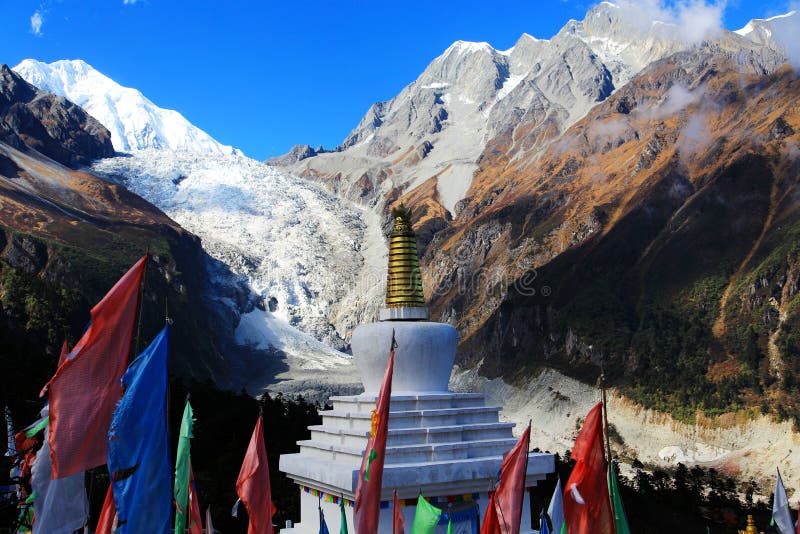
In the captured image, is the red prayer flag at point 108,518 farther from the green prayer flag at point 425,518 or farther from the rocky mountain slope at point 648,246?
the rocky mountain slope at point 648,246

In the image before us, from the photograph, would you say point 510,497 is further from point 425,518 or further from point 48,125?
point 48,125

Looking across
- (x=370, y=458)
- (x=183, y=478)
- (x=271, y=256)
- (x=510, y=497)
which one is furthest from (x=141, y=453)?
(x=271, y=256)

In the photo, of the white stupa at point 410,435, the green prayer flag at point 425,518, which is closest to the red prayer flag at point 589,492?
the green prayer flag at point 425,518

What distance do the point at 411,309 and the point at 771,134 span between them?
78776 millimetres

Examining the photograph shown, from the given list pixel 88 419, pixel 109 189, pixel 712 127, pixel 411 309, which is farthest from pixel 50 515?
pixel 109 189

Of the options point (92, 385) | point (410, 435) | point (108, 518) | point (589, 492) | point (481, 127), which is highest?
point (481, 127)

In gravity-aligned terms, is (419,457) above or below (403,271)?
below

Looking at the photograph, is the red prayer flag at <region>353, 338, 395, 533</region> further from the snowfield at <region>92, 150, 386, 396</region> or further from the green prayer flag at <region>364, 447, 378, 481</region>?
the snowfield at <region>92, 150, 386, 396</region>

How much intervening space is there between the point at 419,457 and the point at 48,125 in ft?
448

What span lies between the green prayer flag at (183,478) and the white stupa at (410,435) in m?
2.93

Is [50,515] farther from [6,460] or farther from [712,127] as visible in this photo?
[712,127]

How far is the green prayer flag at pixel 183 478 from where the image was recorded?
9164 millimetres

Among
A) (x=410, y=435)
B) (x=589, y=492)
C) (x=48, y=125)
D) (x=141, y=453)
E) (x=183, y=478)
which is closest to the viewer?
(x=141, y=453)

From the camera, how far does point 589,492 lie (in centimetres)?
863
